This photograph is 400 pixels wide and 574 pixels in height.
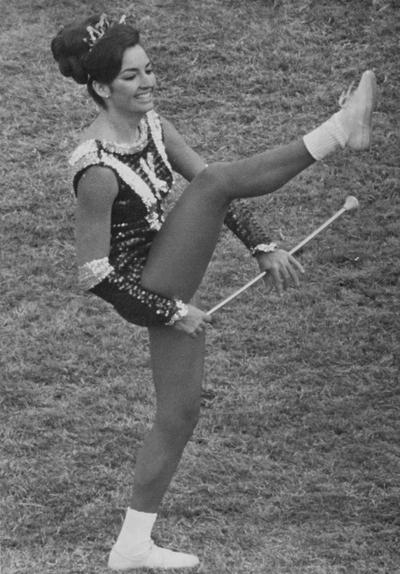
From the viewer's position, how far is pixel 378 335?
18.4ft

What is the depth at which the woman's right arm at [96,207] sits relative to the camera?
12.1ft

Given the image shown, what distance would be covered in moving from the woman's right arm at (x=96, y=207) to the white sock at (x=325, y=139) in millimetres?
554

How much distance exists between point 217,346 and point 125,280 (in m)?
1.92

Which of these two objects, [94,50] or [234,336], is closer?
[94,50]

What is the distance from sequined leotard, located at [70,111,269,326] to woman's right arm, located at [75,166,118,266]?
0.09 ft

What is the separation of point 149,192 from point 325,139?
518 mm

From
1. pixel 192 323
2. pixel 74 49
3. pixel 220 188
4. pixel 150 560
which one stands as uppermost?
pixel 74 49

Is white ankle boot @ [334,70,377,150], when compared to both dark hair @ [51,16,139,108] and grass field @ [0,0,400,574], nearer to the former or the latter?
dark hair @ [51,16,139,108]

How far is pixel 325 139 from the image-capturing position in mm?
3711

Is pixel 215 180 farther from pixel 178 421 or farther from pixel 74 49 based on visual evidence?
pixel 178 421

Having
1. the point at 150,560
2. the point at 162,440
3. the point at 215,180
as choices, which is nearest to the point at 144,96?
the point at 215,180

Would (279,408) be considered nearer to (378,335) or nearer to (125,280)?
(378,335)

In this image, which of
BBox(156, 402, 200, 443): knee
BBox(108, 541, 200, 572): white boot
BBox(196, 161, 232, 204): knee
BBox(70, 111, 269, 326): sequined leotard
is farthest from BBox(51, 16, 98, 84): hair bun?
BBox(108, 541, 200, 572): white boot

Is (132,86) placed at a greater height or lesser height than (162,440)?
greater
